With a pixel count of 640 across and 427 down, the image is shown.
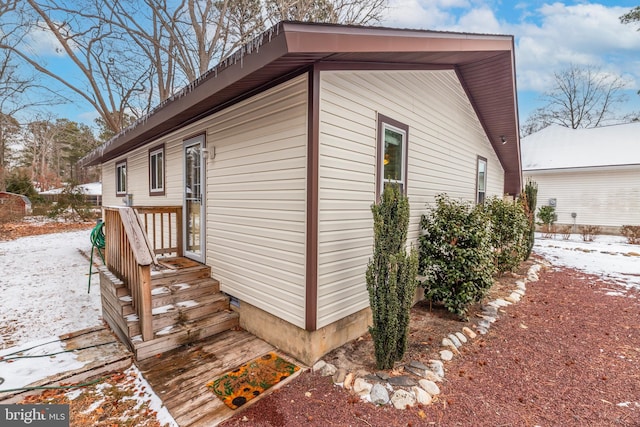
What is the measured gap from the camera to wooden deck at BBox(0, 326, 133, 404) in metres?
2.65

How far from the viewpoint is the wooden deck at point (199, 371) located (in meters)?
2.35

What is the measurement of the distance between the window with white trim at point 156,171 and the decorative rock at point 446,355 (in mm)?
5641

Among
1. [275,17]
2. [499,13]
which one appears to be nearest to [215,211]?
[275,17]

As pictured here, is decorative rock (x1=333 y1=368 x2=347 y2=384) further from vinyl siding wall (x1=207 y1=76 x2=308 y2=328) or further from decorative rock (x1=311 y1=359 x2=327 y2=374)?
vinyl siding wall (x1=207 y1=76 x2=308 y2=328)

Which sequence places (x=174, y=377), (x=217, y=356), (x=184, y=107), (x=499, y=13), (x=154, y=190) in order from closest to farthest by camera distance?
(x=174, y=377)
(x=217, y=356)
(x=184, y=107)
(x=154, y=190)
(x=499, y=13)

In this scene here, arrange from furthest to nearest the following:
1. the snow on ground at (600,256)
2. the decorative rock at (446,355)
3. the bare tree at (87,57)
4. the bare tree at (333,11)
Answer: the bare tree at (333,11) → the bare tree at (87,57) → the snow on ground at (600,256) → the decorative rock at (446,355)

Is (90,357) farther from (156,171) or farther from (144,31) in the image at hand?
(144,31)

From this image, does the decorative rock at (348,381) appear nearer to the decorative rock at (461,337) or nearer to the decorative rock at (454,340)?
the decorative rock at (454,340)

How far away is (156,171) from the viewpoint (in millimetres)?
6379

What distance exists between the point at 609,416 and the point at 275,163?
3.68 m

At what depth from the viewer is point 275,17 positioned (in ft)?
34.6

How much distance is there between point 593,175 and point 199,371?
18.5 metres

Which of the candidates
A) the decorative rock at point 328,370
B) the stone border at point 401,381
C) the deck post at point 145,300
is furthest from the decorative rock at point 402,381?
the deck post at point 145,300

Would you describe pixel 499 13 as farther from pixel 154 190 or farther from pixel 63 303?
pixel 63 303
